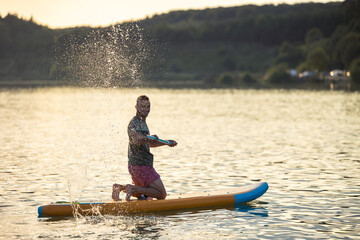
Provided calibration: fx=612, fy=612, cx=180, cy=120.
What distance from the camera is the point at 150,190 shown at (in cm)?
1492

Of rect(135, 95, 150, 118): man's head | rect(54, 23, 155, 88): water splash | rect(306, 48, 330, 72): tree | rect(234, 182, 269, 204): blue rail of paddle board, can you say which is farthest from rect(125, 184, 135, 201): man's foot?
rect(306, 48, 330, 72): tree

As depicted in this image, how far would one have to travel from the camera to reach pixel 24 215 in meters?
14.8

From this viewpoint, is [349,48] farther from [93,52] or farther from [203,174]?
[203,174]

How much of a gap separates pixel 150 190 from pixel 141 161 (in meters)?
0.76

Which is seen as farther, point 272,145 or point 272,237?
point 272,145

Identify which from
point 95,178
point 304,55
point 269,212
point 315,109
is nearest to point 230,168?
point 95,178

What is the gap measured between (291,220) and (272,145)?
14.8 meters

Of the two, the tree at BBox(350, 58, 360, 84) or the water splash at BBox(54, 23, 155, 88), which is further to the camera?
the tree at BBox(350, 58, 360, 84)

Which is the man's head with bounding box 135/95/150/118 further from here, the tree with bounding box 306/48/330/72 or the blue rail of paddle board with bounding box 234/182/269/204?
the tree with bounding box 306/48/330/72

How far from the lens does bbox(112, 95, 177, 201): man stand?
14523 millimetres

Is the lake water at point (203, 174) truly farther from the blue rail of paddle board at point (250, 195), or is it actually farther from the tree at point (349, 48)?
the tree at point (349, 48)

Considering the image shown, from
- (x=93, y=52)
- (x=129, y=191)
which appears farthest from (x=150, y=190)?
(x=93, y=52)

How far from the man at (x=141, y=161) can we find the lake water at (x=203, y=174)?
2.26 ft

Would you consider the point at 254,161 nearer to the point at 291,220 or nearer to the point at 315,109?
the point at 291,220
